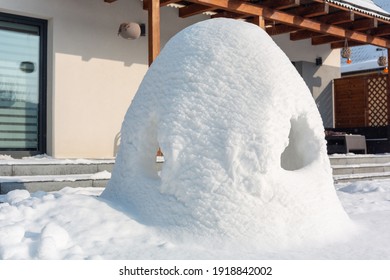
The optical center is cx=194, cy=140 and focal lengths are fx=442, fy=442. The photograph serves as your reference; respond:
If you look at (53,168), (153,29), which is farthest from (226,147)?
(153,29)

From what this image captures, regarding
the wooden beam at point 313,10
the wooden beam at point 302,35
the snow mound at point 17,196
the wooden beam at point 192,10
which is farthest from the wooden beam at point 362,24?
the snow mound at point 17,196

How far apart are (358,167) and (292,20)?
3.22 m

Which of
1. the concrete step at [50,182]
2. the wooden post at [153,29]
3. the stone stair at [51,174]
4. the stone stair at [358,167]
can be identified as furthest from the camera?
the stone stair at [358,167]

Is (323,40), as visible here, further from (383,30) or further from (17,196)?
(17,196)

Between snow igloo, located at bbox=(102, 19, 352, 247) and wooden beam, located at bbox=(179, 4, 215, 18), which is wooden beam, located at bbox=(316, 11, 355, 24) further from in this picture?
snow igloo, located at bbox=(102, 19, 352, 247)

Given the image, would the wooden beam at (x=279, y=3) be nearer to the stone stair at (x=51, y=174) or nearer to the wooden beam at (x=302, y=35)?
the wooden beam at (x=302, y=35)

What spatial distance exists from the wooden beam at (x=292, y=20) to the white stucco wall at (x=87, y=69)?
172 cm

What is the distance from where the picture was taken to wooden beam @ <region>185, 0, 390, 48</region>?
25.4ft

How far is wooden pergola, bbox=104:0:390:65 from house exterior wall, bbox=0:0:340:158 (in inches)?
19.6

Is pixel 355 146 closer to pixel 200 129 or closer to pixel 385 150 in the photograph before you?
pixel 385 150

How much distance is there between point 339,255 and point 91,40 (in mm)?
6554

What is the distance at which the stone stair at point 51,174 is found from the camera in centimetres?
458

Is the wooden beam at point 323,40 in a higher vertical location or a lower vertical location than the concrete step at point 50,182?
higher

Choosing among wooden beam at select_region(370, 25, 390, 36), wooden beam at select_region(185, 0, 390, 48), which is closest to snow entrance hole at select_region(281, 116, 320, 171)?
wooden beam at select_region(185, 0, 390, 48)
